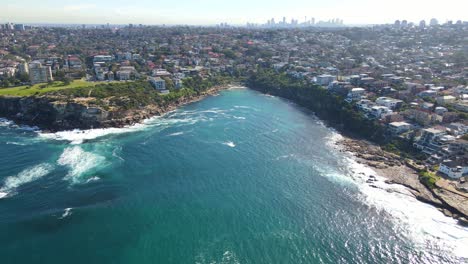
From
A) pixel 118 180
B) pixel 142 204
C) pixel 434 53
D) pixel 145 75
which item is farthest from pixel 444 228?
pixel 434 53

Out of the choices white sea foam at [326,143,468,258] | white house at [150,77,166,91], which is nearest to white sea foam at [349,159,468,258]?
white sea foam at [326,143,468,258]

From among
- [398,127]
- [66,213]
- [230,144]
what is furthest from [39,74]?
[398,127]

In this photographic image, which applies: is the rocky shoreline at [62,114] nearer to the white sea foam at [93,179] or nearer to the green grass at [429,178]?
the white sea foam at [93,179]

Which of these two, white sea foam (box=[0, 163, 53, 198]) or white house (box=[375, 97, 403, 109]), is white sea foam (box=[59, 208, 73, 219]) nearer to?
white sea foam (box=[0, 163, 53, 198])

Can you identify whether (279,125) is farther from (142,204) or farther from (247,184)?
(142,204)

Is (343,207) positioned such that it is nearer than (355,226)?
No

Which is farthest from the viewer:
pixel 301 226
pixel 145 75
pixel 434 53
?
Result: pixel 434 53

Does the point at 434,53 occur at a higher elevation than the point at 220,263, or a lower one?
higher

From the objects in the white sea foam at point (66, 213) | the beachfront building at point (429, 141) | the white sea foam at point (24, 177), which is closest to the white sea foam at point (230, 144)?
the white sea foam at point (24, 177)
